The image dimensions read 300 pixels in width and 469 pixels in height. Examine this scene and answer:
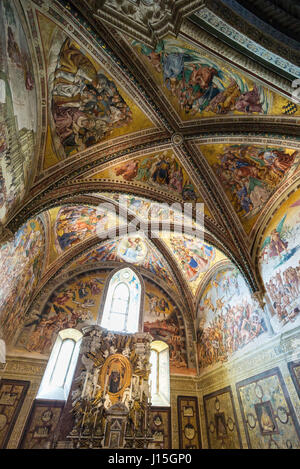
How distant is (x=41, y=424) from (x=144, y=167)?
10.5 meters

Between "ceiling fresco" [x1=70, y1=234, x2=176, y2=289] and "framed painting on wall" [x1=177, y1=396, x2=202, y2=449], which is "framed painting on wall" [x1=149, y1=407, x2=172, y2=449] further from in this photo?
"ceiling fresco" [x1=70, y1=234, x2=176, y2=289]

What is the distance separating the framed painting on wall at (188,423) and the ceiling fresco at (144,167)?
159 centimetres

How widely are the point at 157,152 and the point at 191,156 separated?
1.31 metres

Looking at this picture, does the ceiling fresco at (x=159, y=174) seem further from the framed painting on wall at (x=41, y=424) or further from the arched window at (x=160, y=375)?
the framed painting on wall at (x=41, y=424)

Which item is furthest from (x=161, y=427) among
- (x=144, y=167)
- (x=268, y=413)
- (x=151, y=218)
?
(x=144, y=167)

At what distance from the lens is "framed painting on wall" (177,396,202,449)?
9.92m

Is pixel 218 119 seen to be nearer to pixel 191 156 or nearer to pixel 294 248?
pixel 191 156

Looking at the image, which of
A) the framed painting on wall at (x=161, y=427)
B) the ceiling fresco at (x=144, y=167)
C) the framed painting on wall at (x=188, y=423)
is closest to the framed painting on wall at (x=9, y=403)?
the ceiling fresco at (x=144, y=167)

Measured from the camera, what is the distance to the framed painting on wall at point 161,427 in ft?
31.7

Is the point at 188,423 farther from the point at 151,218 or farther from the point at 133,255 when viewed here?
the point at 151,218

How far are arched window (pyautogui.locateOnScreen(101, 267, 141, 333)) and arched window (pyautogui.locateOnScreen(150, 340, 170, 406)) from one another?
65.9 inches

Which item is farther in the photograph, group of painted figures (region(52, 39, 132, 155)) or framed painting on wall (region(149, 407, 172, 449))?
framed painting on wall (region(149, 407, 172, 449))

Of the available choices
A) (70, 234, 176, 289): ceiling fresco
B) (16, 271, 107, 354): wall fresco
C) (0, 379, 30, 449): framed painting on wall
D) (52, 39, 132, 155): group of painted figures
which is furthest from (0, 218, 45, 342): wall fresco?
(52, 39, 132, 155): group of painted figures
